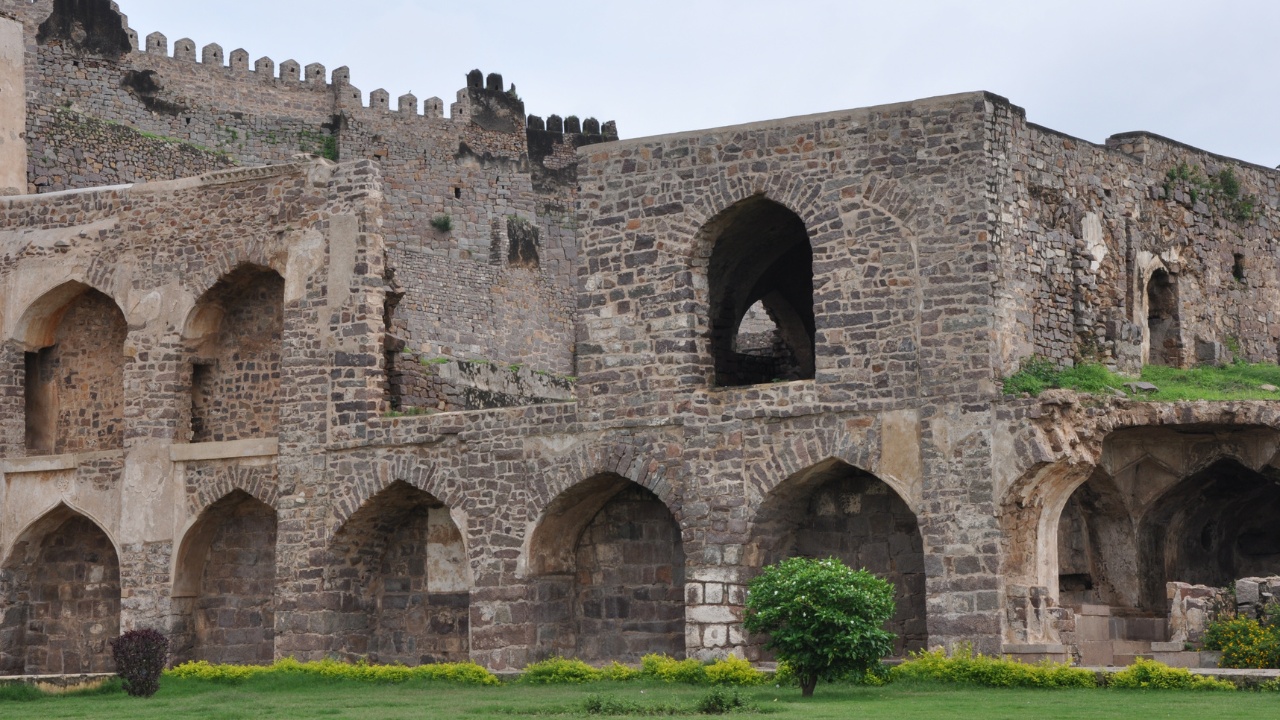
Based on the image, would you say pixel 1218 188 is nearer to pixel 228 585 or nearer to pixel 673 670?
pixel 673 670

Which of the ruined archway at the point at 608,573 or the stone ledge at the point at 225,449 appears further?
the stone ledge at the point at 225,449

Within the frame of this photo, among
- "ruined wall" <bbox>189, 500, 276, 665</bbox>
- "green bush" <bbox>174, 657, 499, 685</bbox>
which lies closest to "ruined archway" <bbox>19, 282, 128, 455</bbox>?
"ruined wall" <bbox>189, 500, 276, 665</bbox>

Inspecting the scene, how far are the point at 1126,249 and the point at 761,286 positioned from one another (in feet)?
14.4

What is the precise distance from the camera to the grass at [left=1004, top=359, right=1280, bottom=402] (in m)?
15.9

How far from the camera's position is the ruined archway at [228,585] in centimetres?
1961

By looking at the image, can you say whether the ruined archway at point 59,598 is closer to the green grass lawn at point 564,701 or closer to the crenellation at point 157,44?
the green grass lawn at point 564,701

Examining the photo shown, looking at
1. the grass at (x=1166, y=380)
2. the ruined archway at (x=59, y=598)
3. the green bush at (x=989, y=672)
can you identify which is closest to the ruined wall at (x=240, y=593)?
the ruined archway at (x=59, y=598)

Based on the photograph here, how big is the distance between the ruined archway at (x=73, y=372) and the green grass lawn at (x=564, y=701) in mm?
4474

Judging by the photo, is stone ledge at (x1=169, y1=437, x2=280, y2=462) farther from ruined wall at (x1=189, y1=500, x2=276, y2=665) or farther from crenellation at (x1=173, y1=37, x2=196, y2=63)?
crenellation at (x1=173, y1=37, x2=196, y2=63)

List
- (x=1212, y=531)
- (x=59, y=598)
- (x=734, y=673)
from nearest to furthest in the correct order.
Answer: (x=734, y=673) → (x=1212, y=531) → (x=59, y=598)

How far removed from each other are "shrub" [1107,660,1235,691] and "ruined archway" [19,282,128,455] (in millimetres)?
13070

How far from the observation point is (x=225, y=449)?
19.5m

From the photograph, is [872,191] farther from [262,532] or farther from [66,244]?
[66,244]

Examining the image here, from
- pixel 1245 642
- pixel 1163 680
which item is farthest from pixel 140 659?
pixel 1245 642
